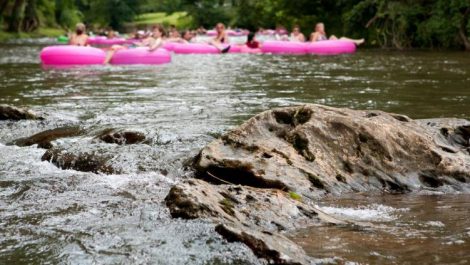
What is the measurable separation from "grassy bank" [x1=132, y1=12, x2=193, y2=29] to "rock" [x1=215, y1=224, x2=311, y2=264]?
5742 centimetres

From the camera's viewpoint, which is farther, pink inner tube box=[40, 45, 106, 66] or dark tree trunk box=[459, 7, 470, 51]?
dark tree trunk box=[459, 7, 470, 51]

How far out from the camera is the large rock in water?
15.5 feet

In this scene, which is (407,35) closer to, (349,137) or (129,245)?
(349,137)

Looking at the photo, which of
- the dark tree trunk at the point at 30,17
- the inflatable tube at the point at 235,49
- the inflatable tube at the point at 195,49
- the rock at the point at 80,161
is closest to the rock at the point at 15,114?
the rock at the point at 80,161

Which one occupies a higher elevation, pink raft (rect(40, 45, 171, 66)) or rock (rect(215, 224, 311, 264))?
rock (rect(215, 224, 311, 264))

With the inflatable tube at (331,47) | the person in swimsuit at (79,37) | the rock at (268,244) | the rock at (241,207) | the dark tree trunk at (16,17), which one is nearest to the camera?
the rock at (268,244)

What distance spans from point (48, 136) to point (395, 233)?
427 cm

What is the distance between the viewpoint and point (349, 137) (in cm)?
510

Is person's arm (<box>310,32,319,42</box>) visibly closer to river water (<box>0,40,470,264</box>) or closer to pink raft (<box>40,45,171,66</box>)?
pink raft (<box>40,45,171,66</box>)

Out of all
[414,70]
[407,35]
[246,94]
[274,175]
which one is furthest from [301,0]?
[274,175]

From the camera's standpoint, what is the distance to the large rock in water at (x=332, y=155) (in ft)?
15.5

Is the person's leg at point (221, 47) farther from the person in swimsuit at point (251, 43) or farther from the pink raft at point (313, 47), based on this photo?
the pink raft at point (313, 47)

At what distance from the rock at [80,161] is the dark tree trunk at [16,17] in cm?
3479

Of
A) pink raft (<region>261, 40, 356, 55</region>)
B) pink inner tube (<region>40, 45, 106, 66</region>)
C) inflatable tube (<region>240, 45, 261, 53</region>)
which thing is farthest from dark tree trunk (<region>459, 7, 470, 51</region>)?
pink inner tube (<region>40, 45, 106, 66</region>)
